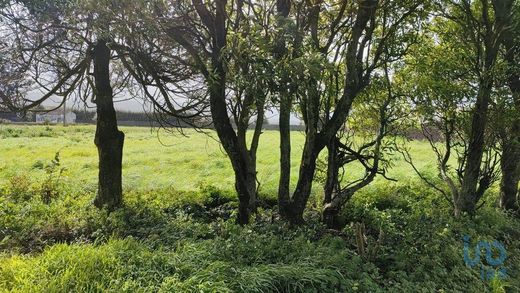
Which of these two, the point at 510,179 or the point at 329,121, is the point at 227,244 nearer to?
the point at 329,121

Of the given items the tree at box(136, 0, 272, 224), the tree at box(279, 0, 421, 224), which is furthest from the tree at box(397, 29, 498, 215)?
the tree at box(136, 0, 272, 224)

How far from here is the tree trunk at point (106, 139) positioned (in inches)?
245

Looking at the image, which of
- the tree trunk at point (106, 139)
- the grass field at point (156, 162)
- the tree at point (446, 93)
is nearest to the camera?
the tree at point (446, 93)

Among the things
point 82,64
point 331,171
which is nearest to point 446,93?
point 331,171

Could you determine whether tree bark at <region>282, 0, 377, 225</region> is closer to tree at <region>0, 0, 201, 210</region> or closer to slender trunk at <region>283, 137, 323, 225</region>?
slender trunk at <region>283, 137, 323, 225</region>

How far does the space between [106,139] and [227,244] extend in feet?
11.3

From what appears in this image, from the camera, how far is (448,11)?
558 cm

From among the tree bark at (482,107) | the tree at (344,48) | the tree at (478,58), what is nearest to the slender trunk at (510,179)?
the tree at (478,58)

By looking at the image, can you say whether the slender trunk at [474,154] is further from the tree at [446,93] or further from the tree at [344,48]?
the tree at [344,48]

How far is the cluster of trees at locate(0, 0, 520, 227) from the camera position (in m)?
4.54

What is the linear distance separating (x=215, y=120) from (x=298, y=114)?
4.42ft

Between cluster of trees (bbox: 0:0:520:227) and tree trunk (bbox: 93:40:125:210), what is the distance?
0.02 m

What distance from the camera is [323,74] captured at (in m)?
4.20

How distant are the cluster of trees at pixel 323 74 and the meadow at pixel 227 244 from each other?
0.62 m
